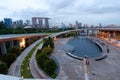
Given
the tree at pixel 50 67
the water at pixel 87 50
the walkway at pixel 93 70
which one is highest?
the tree at pixel 50 67

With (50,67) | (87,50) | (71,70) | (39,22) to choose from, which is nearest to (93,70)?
(71,70)

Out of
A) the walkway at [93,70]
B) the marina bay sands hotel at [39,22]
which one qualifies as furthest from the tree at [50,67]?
the marina bay sands hotel at [39,22]

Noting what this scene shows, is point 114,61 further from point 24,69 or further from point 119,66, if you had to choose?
point 24,69

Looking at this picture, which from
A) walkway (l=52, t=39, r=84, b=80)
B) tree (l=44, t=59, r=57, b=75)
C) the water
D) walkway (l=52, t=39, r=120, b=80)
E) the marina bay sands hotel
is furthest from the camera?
the marina bay sands hotel

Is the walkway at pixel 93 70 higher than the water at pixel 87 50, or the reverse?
the walkway at pixel 93 70

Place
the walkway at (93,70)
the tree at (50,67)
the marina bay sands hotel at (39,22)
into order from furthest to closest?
the marina bay sands hotel at (39,22), the tree at (50,67), the walkway at (93,70)

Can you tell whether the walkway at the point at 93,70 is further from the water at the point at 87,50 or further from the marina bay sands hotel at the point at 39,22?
the marina bay sands hotel at the point at 39,22

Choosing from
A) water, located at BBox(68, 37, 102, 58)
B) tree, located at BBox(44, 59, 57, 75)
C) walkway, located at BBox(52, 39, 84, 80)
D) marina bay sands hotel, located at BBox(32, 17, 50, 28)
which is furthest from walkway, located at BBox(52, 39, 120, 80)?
marina bay sands hotel, located at BBox(32, 17, 50, 28)

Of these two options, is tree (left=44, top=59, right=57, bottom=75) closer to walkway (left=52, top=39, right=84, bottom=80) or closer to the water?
walkway (left=52, top=39, right=84, bottom=80)

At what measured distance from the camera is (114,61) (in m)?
25.4

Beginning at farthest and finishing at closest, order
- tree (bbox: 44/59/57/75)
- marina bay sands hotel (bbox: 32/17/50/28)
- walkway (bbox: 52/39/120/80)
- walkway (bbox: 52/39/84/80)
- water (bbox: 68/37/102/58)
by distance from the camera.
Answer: marina bay sands hotel (bbox: 32/17/50/28), water (bbox: 68/37/102/58), tree (bbox: 44/59/57/75), walkway (bbox: 52/39/120/80), walkway (bbox: 52/39/84/80)

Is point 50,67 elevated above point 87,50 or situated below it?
above

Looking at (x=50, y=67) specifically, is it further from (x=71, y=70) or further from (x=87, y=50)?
(x=87, y=50)

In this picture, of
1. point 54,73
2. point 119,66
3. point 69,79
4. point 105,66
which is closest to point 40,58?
point 54,73
